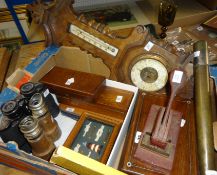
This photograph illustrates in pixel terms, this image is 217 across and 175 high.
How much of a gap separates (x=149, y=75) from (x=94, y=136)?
32 centimetres

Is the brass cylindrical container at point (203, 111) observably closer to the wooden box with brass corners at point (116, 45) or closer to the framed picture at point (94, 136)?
the wooden box with brass corners at point (116, 45)

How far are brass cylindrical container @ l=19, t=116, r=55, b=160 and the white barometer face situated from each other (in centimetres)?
Answer: 40

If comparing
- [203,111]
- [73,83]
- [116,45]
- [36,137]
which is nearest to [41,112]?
[36,137]

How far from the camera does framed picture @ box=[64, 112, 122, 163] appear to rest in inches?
27.6

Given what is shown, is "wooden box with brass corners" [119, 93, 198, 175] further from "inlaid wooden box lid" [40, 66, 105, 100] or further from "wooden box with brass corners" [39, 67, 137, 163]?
"inlaid wooden box lid" [40, 66, 105, 100]

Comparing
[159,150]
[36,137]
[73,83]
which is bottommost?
[36,137]

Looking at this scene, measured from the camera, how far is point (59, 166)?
61cm

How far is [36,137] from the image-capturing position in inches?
26.5

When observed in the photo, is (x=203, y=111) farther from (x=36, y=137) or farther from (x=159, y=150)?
(x=36, y=137)

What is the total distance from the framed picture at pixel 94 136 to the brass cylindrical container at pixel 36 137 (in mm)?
79

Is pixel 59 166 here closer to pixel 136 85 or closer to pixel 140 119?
pixel 140 119

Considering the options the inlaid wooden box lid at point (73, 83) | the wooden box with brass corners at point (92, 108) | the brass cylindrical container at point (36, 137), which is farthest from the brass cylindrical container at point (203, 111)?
the brass cylindrical container at point (36, 137)

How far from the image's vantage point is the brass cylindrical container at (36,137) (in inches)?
25.4

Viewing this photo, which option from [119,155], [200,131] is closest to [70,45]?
[119,155]
